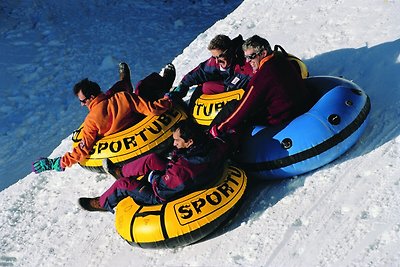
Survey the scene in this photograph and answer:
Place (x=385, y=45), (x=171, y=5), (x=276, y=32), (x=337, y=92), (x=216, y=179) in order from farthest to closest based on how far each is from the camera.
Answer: (x=171, y=5)
(x=276, y=32)
(x=385, y=45)
(x=337, y=92)
(x=216, y=179)

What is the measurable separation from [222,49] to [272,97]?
3.36ft

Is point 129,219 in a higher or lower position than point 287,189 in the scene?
higher

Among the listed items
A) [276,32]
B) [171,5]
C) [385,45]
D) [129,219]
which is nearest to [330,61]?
[385,45]

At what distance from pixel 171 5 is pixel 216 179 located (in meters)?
11.5

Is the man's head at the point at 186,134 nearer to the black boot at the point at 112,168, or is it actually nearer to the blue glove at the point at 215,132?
the blue glove at the point at 215,132

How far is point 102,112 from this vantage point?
623cm

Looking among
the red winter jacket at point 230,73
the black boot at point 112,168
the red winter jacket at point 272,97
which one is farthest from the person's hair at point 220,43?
the black boot at point 112,168

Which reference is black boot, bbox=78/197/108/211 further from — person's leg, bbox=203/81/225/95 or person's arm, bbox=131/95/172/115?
person's leg, bbox=203/81/225/95

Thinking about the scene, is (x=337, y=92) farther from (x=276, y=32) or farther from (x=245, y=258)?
(x=276, y=32)

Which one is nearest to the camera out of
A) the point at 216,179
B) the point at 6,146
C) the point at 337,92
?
the point at 216,179

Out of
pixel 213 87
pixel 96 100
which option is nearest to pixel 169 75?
pixel 213 87

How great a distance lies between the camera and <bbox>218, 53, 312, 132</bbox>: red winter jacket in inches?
205

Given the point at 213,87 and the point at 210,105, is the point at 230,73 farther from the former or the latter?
the point at 210,105

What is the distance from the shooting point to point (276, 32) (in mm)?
8617
